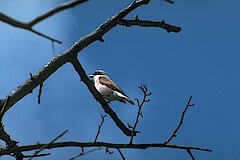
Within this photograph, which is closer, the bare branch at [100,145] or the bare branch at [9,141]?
the bare branch at [100,145]

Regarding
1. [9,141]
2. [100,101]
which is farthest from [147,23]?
[9,141]

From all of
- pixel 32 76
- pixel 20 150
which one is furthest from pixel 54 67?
pixel 20 150

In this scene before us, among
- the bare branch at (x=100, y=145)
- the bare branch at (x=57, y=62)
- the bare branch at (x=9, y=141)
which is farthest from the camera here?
the bare branch at (x=57, y=62)

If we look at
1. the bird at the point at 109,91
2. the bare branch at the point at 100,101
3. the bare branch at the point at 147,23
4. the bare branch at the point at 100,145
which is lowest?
the bare branch at the point at 100,145

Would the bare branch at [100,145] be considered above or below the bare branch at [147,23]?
below

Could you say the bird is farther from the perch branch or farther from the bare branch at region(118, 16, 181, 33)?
the perch branch

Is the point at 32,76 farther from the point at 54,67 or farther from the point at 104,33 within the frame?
the point at 104,33

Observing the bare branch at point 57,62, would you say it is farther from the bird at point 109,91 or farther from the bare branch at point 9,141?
the bird at point 109,91

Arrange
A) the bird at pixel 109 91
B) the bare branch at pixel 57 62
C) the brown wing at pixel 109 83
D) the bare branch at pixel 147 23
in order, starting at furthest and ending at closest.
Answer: the brown wing at pixel 109 83
the bird at pixel 109 91
the bare branch at pixel 147 23
the bare branch at pixel 57 62

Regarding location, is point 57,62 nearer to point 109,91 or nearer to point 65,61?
point 65,61

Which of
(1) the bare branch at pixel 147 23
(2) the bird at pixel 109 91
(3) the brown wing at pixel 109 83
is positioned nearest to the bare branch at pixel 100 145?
(1) the bare branch at pixel 147 23

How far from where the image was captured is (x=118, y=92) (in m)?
6.20

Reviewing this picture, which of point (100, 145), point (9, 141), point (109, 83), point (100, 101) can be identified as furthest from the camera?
point (109, 83)

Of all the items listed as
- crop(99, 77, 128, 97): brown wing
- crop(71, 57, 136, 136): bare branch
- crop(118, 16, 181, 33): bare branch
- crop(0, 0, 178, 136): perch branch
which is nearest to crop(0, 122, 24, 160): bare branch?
crop(0, 0, 178, 136): perch branch
